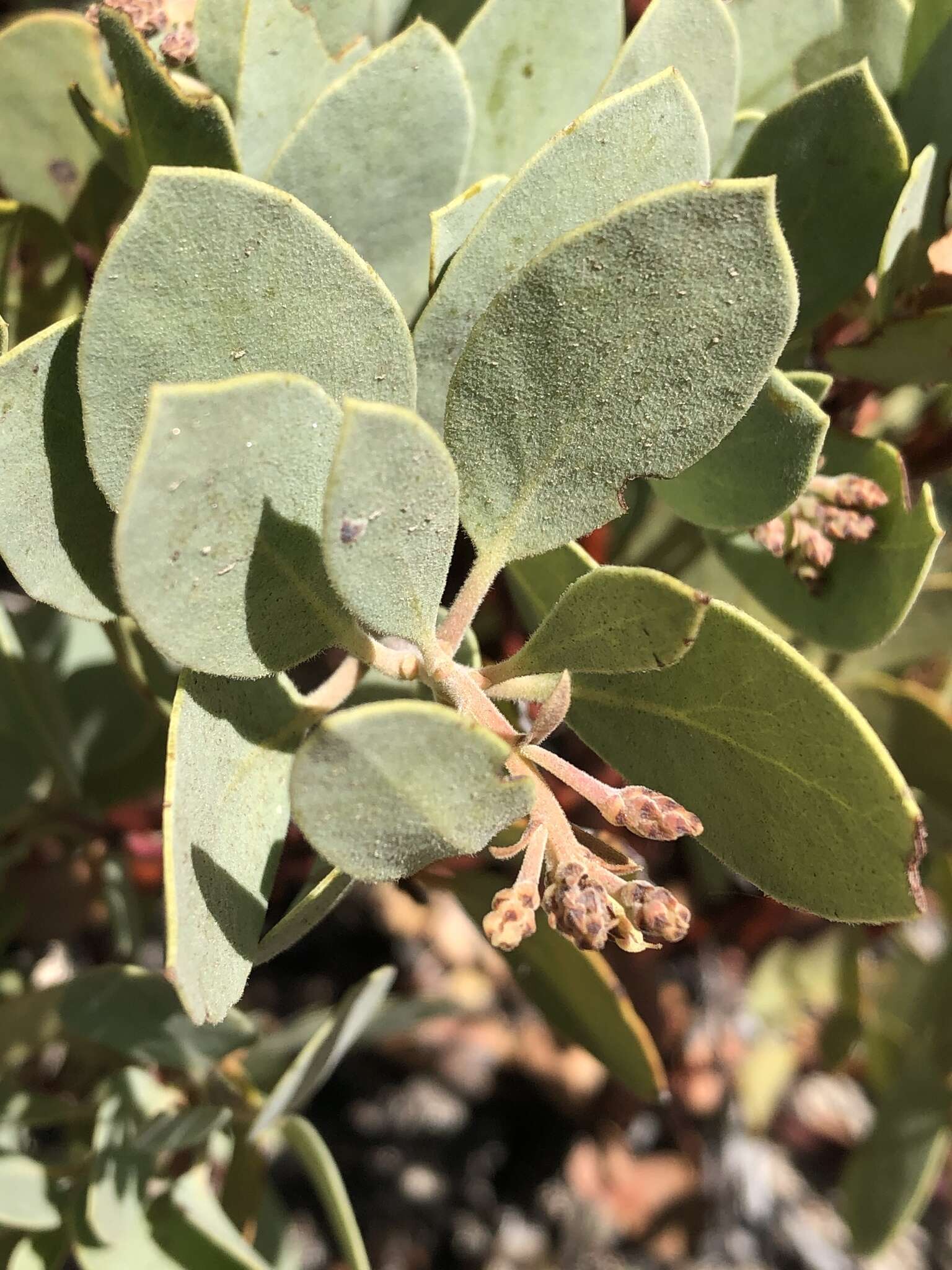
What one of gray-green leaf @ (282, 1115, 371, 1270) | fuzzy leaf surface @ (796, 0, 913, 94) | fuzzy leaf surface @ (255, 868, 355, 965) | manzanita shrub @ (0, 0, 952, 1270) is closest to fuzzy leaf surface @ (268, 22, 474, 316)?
manzanita shrub @ (0, 0, 952, 1270)

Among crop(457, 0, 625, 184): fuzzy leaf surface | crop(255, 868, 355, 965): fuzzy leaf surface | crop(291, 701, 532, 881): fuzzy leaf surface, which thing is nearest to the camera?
crop(291, 701, 532, 881): fuzzy leaf surface

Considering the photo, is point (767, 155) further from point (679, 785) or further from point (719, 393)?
point (679, 785)

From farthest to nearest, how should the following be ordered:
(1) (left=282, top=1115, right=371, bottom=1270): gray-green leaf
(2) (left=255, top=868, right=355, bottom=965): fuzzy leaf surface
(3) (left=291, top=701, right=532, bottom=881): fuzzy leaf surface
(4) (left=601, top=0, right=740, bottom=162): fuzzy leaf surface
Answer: (1) (left=282, top=1115, right=371, bottom=1270): gray-green leaf < (4) (left=601, top=0, right=740, bottom=162): fuzzy leaf surface < (2) (left=255, top=868, right=355, bottom=965): fuzzy leaf surface < (3) (left=291, top=701, right=532, bottom=881): fuzzy leaf surface

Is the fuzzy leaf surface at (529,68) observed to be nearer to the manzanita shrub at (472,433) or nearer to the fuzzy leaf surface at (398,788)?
the manzanita shrub at (472,433)

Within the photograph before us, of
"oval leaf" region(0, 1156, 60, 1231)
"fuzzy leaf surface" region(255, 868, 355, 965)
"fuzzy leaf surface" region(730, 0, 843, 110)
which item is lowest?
"oval leaf" region(0, 1156, 60, 1231)

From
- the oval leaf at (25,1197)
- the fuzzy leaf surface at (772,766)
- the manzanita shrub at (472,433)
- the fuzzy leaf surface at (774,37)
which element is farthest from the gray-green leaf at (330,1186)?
the fuzzy leaf surface at (774,37)

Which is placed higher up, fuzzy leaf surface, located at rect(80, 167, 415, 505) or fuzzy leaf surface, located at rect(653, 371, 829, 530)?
fuzzy leaf surface, located at rect(80, 167, 415, 505)

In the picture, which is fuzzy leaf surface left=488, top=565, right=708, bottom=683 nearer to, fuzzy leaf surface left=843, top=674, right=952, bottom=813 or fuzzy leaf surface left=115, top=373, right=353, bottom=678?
fuzzy leaf surface left=115, top=373, right=353, bottom=678

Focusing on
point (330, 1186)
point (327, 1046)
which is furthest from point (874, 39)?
point (330, 1186)
